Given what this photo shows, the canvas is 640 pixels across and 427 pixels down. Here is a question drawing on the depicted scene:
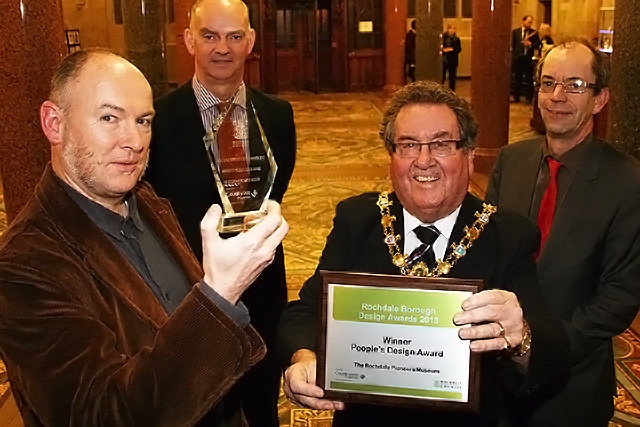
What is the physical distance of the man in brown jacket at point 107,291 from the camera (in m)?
1.47

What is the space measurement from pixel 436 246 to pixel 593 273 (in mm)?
710

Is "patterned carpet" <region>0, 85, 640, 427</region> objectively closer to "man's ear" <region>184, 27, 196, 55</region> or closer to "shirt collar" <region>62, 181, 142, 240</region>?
"man's ear" <region>184, 27, 196, 55</region>

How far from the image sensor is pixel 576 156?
8.73 ft

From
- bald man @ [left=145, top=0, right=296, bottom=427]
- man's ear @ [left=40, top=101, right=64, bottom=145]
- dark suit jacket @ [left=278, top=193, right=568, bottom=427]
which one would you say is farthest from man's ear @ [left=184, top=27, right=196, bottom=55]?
man's ear @ [left=40, top=101, right=64, bottom=145]

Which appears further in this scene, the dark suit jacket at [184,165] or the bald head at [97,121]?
the dark suit jacket at [184,165]

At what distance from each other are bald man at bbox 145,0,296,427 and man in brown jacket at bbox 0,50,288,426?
1122mm

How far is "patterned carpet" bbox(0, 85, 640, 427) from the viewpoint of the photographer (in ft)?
13.6

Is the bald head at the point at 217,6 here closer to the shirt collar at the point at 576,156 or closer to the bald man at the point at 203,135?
the bald man at the point at 203,135

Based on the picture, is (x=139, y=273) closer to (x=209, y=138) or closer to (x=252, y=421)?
(x=209, y=138)

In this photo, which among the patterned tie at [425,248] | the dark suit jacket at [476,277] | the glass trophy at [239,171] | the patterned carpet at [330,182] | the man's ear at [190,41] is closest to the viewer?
the glass trophy at [239,171]

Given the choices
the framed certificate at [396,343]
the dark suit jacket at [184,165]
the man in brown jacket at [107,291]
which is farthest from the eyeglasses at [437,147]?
the dark suit jacket at [184,165]

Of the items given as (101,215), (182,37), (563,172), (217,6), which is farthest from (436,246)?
(182,37)

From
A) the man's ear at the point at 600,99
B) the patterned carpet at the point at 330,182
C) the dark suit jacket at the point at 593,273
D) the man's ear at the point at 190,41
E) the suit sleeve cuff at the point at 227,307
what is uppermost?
the man's ear at the point at 190,41

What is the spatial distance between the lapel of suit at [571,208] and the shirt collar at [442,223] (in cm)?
55
